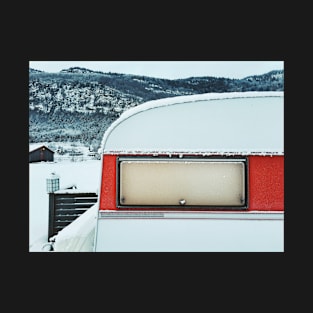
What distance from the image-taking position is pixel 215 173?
266 centimetres

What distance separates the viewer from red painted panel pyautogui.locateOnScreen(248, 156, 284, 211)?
267cm

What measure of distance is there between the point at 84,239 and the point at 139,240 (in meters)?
0.60

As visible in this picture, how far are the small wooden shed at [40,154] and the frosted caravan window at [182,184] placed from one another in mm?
2667

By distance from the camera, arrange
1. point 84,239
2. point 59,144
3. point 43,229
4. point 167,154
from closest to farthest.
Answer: point 167,154
point 84,239
point 43,229
point 59,144

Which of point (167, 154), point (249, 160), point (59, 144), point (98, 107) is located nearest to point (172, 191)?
point (167, 154)

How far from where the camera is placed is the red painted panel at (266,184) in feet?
8.77

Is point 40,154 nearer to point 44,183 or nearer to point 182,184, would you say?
point 44,183

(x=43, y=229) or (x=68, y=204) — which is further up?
(x=68, y=204)

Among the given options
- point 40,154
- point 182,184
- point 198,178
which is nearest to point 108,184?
point 182,184

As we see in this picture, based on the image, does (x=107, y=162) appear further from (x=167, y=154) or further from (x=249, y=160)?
(x=249, y=160)

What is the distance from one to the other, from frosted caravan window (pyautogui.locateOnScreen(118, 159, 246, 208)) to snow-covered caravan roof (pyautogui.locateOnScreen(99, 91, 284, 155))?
122 mm

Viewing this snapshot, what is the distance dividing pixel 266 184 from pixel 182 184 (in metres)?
0.64

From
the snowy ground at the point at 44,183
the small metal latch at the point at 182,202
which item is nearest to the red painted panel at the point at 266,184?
the small metal latch at the point at 182,202

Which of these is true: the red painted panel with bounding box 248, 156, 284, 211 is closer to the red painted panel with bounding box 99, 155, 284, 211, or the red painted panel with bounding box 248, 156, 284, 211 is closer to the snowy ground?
the red painted panel with bounding box 99, 155, 284, 211
